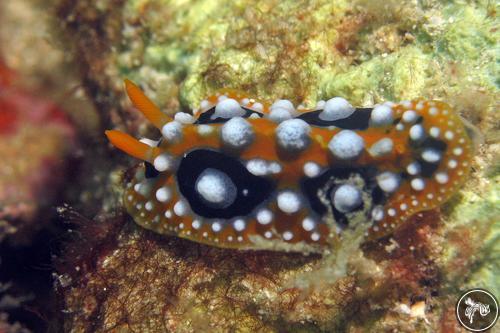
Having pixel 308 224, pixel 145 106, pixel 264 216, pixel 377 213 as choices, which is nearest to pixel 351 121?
pixel 377 213

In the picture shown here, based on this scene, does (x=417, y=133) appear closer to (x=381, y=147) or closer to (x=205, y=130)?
(x=381, y=147)

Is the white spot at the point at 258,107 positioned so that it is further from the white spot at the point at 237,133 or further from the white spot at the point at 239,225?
the white spot at the point at 239,225

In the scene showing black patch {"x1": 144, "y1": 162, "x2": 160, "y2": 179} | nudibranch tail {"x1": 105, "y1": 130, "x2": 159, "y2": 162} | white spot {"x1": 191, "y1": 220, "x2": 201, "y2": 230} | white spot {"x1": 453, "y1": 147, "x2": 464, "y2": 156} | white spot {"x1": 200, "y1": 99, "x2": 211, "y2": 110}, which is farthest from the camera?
white spot {"x1": 200, "y1": 99, "x2": 211, "y2": 110}

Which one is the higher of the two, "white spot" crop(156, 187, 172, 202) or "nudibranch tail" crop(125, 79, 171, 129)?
"nudibranch tail" crop(125, 79, 171, 129)

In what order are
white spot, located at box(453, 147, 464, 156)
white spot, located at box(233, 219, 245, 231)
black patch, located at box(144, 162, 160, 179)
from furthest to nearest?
black patch, located at box(144, 162, 160, 179) → white spot, located at box(233, 219, 245, 231) → white spot, located at box(453, 147, 464, 156)

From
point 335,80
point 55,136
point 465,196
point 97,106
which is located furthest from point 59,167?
point 465,196

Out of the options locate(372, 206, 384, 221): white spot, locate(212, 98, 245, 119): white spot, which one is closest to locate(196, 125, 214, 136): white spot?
locate(212, 98, 245, 119): white spot

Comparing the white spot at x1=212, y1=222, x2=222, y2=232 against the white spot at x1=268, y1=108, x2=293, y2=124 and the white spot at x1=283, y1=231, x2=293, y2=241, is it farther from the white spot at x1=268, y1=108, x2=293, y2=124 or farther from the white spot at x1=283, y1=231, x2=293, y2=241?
the white spot at x1=268, y1=108, x2=293, y2=124
